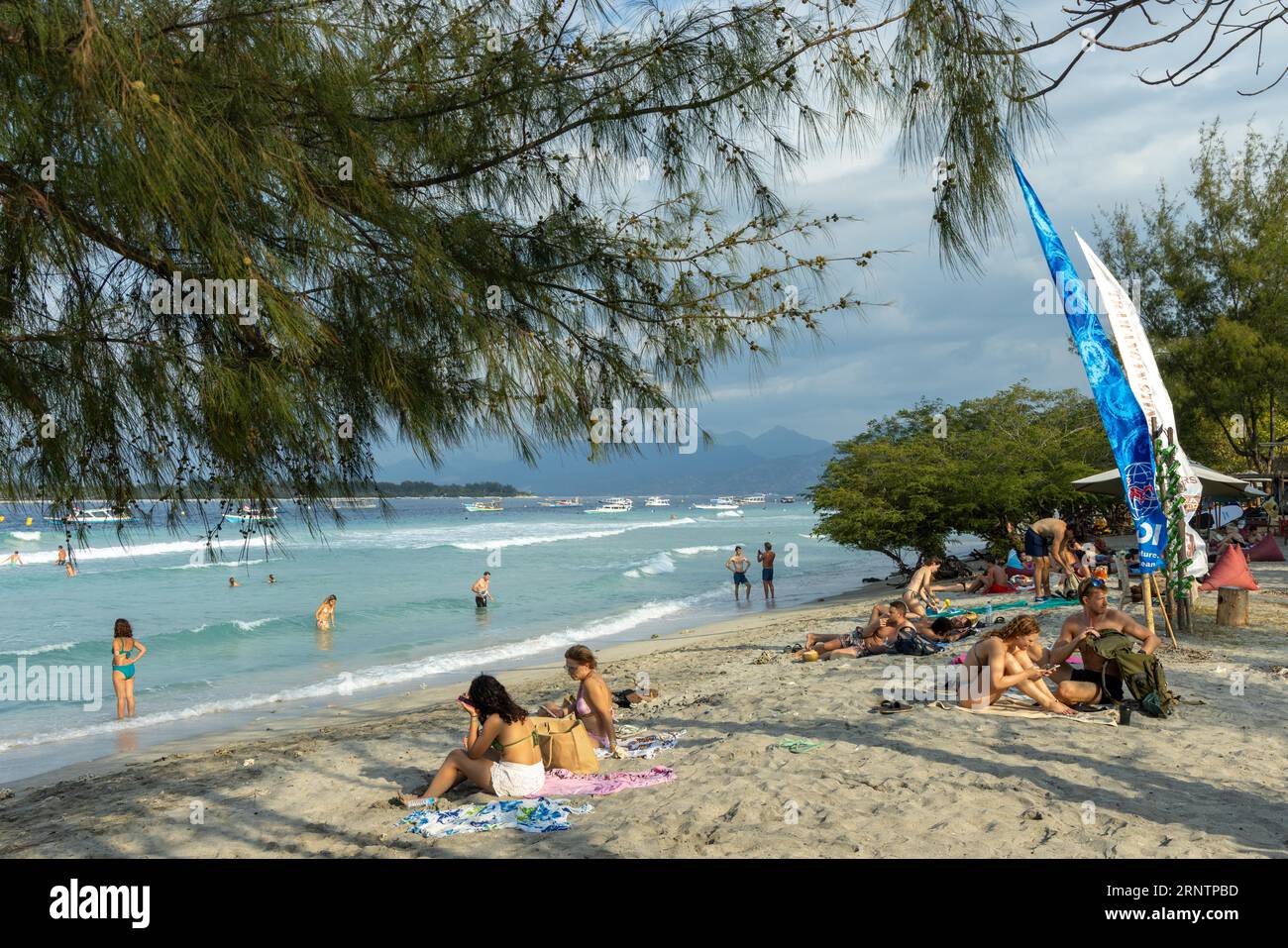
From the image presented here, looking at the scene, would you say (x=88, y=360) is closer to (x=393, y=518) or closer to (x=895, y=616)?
(x=393, y=518)

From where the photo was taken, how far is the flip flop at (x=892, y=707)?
7672mm

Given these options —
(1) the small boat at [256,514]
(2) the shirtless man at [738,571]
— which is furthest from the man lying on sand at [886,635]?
(2) the shirtless man at [738,571]

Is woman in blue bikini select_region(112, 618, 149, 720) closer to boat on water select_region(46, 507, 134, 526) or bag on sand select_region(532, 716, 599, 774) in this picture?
bag on sand select_region(532, 716, 599, 774)

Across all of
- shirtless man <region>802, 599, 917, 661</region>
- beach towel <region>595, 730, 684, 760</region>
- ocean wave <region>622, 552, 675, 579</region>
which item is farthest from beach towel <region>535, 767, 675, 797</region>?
ocean wave <region>622, 552, 675, 579</region>

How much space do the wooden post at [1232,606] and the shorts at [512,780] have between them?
870 centimetres

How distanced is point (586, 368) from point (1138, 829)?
145 inches

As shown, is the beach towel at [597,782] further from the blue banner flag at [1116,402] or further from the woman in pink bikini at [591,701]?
the blue banner flag at [1116,402]

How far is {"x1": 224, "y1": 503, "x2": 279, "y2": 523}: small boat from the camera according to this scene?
306 cm

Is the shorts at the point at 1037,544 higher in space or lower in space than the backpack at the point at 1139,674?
higher

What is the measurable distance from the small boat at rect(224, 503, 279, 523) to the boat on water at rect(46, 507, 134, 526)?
13.8 inches

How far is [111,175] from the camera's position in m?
2.52

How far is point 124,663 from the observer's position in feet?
41.3

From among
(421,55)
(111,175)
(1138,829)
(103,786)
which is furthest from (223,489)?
(103,786)
